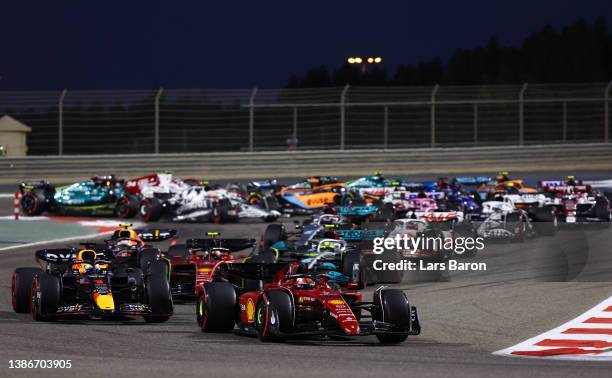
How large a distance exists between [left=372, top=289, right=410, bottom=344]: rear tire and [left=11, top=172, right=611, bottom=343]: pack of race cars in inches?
0.5

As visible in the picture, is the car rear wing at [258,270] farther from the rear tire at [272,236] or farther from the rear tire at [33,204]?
the rear tire at [33,204]

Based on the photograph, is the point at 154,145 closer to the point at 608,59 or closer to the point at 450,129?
the point at 450,129

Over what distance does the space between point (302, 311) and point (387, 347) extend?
1.04m

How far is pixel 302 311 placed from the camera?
13820mm

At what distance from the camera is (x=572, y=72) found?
81938 millimetres

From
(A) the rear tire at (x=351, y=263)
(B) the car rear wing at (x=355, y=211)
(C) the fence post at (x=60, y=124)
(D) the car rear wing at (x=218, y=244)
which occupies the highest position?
(C) the fence post at (x=60, y=124)

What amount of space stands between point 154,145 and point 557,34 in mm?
54445

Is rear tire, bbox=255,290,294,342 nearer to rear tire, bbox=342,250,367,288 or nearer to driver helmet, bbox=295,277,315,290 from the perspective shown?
driver helmet, bbox=295,277,315,290

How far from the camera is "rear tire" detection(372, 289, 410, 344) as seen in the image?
44.9ft

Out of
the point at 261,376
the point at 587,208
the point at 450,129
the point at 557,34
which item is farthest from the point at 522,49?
the point at 261,376

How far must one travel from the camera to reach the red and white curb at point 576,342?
1303 cm

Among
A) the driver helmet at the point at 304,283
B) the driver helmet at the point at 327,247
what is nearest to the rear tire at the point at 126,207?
the driver helmet at the point at 327,247

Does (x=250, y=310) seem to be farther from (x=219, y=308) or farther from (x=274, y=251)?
(x=274, y=251)

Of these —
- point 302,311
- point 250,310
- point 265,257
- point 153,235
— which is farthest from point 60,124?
point 302,311
